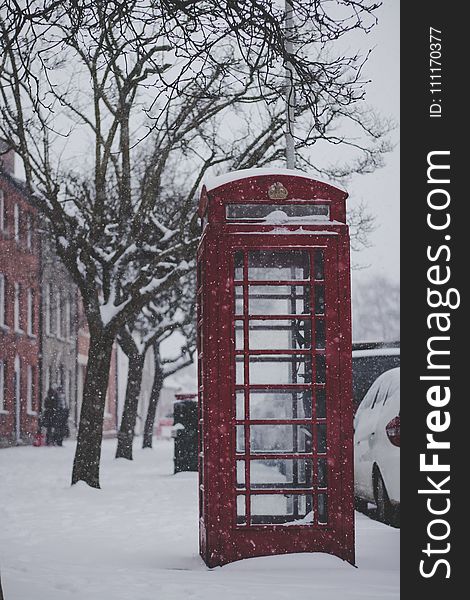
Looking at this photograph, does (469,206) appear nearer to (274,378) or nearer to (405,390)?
(405,390)

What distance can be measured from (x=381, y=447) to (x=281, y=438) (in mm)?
3550

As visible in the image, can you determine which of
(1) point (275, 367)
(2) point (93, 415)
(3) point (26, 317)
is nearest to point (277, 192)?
(1) point (275, 367)

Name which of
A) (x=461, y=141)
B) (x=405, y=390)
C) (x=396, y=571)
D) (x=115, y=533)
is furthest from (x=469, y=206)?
(x=115, y=533)

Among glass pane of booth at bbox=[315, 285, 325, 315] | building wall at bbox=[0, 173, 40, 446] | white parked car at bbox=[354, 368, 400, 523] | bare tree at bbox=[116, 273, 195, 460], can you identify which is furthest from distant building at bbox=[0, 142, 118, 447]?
glass pane of booth at bbox=[315, 285, 325, 315]

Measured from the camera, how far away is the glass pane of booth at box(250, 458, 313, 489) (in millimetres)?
7875

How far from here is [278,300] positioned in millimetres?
7922

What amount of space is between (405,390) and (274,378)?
4.37 ft

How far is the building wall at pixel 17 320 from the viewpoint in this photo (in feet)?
117

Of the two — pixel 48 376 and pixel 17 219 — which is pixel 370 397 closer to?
pixel 17 219

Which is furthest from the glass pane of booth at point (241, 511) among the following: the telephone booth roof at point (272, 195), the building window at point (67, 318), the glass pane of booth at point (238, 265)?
the building window at point (67, 318)

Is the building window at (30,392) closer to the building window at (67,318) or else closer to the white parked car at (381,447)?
the building window at (67,318)

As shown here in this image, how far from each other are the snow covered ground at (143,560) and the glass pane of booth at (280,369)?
123 cm

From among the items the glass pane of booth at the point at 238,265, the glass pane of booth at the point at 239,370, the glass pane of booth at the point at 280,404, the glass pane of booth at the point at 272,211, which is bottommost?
the glass pane of booth at the point at 280,404

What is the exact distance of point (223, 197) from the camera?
7.89 meters
